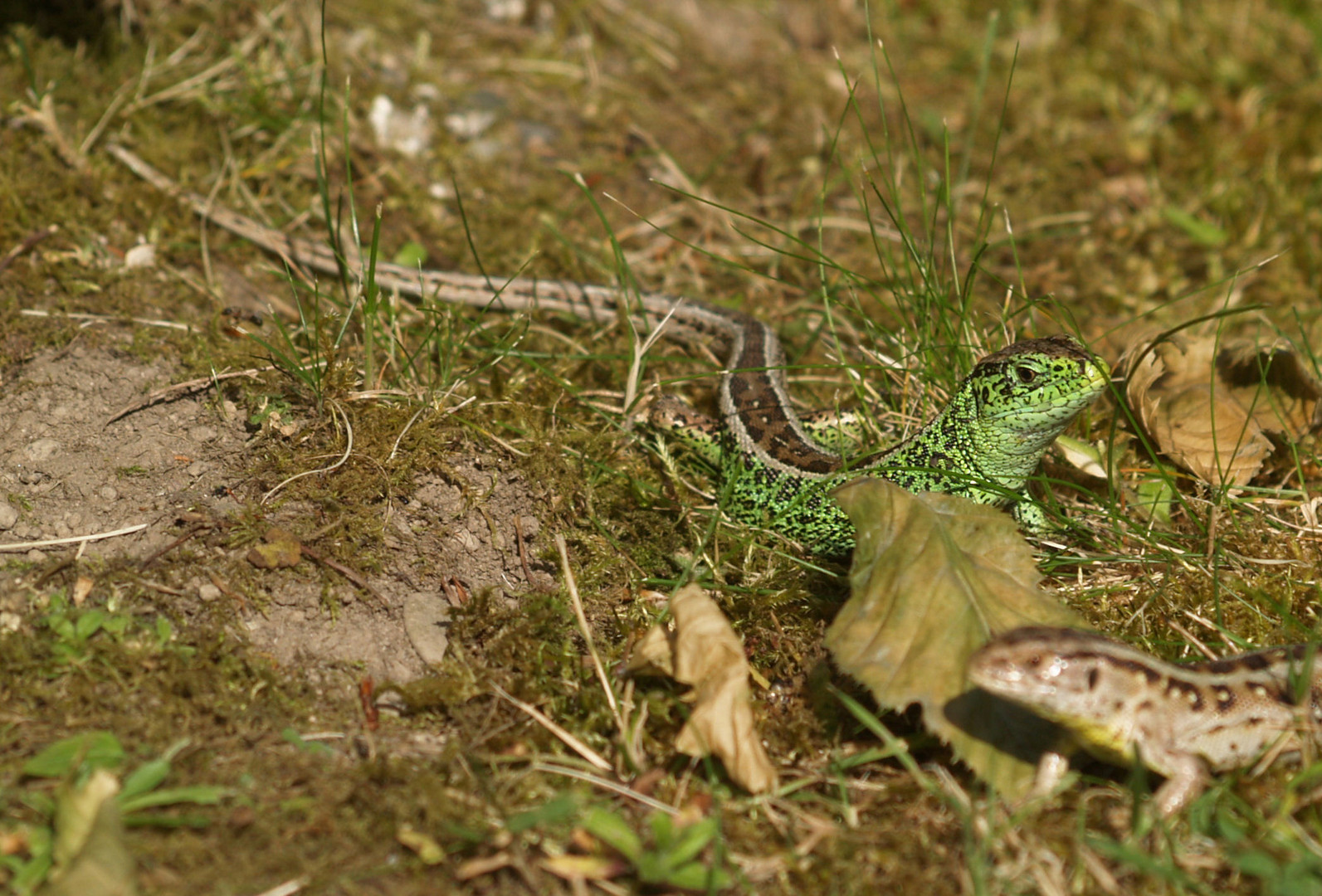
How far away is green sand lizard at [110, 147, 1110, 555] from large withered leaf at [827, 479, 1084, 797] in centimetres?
42

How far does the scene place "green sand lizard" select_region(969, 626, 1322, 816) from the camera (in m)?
3.01

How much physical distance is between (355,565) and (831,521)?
2105mm

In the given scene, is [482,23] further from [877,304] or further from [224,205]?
[877,304]

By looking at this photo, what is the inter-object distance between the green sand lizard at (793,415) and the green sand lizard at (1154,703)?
1.08 metres

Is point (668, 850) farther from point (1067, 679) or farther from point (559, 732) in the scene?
point (1067, 679)

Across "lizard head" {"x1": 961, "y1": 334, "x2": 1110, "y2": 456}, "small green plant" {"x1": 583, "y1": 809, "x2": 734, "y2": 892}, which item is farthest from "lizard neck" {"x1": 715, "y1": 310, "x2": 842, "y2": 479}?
"small green plant" {"x1": 583, "y1": 809, "x2": 734, "y2": 892}

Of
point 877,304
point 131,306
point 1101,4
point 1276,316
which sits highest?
point 1101,4

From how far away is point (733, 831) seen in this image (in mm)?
3049

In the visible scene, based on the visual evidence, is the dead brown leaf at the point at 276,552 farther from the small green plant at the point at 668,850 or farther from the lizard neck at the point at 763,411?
the lizard neck at the point at 763,411

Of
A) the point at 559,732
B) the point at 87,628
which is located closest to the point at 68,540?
the point at 87,628

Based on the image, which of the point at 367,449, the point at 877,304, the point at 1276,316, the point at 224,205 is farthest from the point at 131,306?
the point at 1276,316

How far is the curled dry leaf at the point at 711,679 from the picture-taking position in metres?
3.15

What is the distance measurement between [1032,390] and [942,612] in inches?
52.5

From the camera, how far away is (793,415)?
5.06 metres
